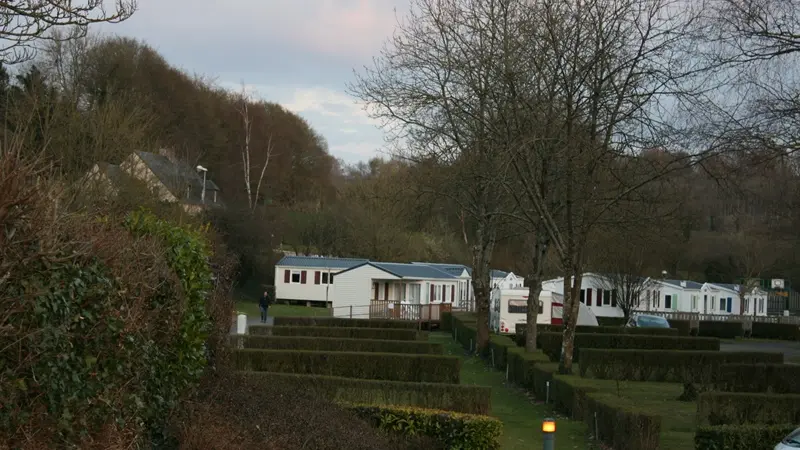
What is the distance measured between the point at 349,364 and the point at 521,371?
251 inches

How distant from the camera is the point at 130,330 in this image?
8125mm

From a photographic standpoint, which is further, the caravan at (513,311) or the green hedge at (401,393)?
the caravan at (513,311)

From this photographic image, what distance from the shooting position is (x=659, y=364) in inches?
1045

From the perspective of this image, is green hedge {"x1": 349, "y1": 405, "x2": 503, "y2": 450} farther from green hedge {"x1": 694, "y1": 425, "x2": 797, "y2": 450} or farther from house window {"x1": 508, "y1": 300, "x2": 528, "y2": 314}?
house window {"x1": 508, "y1": 300, "x2": 528, "y2": 314}

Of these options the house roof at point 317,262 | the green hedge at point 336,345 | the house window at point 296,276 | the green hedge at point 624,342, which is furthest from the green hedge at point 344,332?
the house window at point 296,276

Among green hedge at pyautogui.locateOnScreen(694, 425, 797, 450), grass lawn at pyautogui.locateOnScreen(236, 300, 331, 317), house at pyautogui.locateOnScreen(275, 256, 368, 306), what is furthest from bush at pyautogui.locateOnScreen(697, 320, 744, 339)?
green hedge at pyautogui.locateOnScreen(694, 425, 797, 450)

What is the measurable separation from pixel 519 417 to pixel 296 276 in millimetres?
42732

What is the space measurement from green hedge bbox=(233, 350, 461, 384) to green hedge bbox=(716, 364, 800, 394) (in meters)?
7.31

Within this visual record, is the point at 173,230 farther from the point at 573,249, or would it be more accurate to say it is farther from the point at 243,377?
the point at 573,249

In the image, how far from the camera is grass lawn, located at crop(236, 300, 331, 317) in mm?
52412

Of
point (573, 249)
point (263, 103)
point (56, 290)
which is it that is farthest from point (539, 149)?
point (263, 103)

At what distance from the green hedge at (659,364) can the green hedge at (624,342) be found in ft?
16.5

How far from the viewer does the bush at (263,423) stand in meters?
9.87

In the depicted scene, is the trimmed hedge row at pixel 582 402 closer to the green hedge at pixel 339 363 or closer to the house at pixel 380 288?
the green hedge at pixel 339 363
